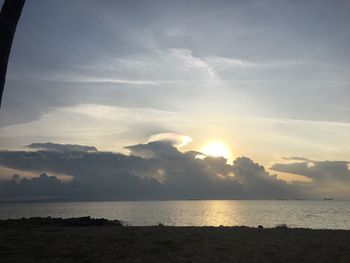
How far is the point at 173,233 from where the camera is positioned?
66.9ft

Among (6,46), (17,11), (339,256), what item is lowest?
(339,256)

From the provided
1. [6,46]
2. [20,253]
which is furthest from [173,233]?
[6,46]

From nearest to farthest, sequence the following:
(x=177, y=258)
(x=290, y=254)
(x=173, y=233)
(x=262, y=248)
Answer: (x=177, y=258)
(x=290, y=254)
(x=262, y=248)
(x=173, y=233)

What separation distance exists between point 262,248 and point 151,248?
14.3ft

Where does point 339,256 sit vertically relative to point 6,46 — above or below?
below

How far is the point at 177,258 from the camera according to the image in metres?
13.9

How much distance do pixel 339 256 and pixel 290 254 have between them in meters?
1.68

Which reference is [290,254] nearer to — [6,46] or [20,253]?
[20,253]

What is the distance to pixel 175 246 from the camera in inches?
647

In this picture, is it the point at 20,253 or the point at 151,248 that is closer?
the point at 20,253

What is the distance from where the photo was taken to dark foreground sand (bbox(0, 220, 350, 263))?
549 inches

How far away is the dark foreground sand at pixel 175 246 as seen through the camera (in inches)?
549

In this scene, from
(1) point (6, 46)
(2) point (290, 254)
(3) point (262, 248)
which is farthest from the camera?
(3) point (262, 248)


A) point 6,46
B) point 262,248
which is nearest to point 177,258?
point 262,248
